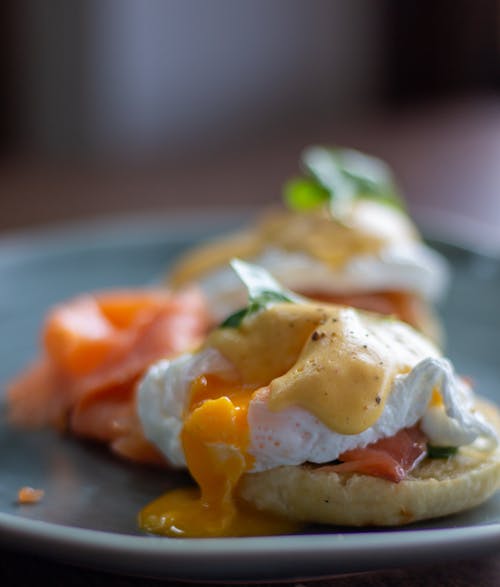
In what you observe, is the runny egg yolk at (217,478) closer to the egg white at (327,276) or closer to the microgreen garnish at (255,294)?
the microgreen garnish at (255,294)

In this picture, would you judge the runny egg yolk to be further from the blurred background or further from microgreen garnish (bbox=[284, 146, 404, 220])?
the blurred background

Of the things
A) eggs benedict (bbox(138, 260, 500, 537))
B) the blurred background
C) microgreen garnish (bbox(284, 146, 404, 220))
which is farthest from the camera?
the blurred background

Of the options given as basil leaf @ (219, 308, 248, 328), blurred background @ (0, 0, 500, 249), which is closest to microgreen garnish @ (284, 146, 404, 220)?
blurred background @ (0, 0, 500, 249)

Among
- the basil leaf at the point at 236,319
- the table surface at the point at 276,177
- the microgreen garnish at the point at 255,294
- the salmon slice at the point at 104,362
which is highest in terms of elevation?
the microgreen garnish at the point at 255,294

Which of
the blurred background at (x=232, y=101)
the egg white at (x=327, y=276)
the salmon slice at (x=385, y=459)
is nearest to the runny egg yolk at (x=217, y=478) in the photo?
the salmon slice at (x=385, y=459)

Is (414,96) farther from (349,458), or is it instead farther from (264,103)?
(349,458)

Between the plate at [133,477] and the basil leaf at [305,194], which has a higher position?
the basil leaf at [305,194]

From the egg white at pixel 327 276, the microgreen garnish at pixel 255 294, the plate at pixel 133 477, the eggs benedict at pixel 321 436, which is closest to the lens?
the plate at pixel 133 477
